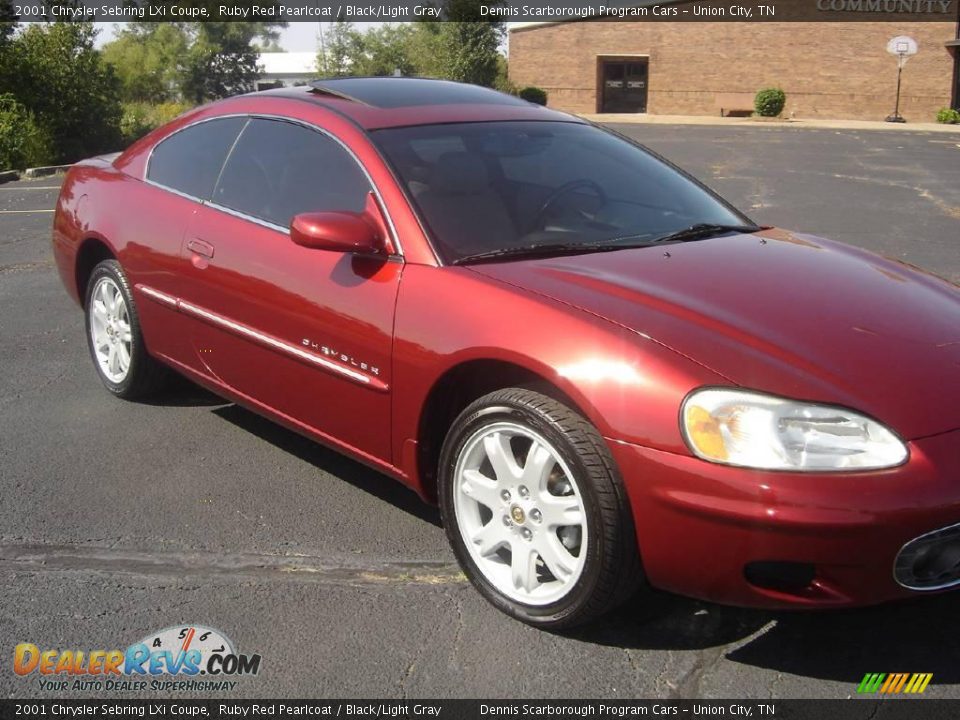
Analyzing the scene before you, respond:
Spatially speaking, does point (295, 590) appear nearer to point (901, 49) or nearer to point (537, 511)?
point (537, 511)

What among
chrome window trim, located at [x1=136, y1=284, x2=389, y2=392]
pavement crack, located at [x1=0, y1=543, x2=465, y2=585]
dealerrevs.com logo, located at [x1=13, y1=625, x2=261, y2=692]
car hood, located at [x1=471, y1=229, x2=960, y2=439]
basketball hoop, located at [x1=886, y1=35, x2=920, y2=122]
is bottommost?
dealerrevs.com logo, located at [x1=13, y1=625, x2=261, y2=692]

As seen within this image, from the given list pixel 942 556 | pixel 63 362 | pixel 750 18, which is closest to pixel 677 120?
pixel 750 18

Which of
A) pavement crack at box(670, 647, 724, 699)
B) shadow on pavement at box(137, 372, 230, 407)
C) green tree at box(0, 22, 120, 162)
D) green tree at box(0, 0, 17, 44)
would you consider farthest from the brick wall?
pavement crack at box(670, 647, 724, 699)

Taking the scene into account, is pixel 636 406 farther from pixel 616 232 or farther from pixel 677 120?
pixel 677 120

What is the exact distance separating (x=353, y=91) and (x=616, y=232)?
1.34 metres

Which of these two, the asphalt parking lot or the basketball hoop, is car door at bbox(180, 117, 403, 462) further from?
the basketball hoop

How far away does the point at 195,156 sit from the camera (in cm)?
461

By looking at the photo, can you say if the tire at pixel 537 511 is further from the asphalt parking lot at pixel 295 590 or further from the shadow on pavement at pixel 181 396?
the shadow on pavement at pixel 181 396

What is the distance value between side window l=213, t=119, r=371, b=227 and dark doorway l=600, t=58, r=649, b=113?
4633cm

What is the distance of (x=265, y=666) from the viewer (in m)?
2.82

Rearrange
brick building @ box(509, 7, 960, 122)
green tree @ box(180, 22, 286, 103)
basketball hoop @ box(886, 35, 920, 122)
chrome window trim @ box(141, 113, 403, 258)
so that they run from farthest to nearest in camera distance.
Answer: green tree @ box(180, 22, 286, 103), brick building @ box(509, 7, 960, 122), basketball hoop @ box(886, 35, 920, 122), chrome window trim @ box(141, 113, 403, 258)

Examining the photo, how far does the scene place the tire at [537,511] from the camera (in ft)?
8.90

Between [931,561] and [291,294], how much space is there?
2.25m

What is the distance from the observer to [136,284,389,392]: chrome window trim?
11.2 ft
